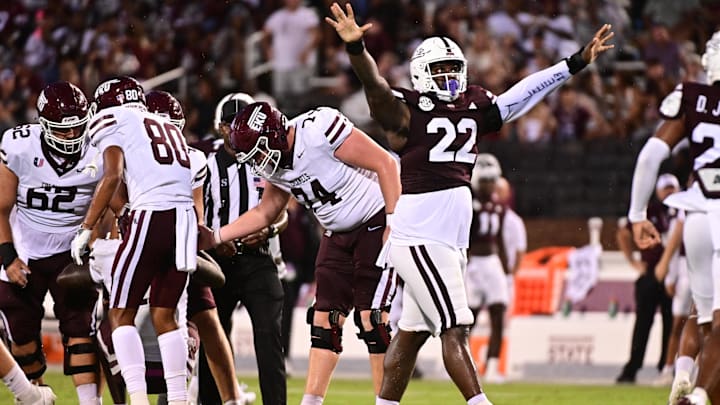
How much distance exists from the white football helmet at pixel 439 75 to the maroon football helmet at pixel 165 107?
1569mm

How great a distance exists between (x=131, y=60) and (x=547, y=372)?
643 cm

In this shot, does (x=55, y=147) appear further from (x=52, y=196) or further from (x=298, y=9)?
(x=298, y=9)

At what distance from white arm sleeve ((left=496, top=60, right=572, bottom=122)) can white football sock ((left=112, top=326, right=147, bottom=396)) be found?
2081mm

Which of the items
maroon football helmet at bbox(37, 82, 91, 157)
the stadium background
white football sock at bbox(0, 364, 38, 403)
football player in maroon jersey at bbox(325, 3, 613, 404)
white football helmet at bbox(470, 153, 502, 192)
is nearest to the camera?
football player in maroon jersey at bbox(325, 3, 613, 404)

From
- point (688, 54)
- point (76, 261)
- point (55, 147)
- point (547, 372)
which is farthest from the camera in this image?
point (688, 54)

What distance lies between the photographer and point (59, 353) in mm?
13117

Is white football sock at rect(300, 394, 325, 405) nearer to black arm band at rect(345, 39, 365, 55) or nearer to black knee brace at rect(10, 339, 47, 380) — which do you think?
black knee brace at rect(10, 339, 47, 380)

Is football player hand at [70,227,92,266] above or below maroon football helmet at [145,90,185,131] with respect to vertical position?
below

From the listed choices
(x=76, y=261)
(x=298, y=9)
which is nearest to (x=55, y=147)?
(x=76, y=261)

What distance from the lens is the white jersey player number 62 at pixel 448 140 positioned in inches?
247

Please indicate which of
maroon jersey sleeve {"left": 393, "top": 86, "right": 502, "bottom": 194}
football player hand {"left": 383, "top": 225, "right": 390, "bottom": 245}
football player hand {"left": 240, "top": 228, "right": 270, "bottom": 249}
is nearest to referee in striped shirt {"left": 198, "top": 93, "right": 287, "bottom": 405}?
football player hand {"left": 240, "top": 228, "right": 270, "bottom": 249}

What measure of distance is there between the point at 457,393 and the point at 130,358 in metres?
4.67

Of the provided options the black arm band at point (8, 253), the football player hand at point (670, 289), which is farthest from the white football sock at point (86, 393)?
the football player hand at point (670, 289)

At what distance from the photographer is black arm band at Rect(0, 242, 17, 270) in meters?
7.34
